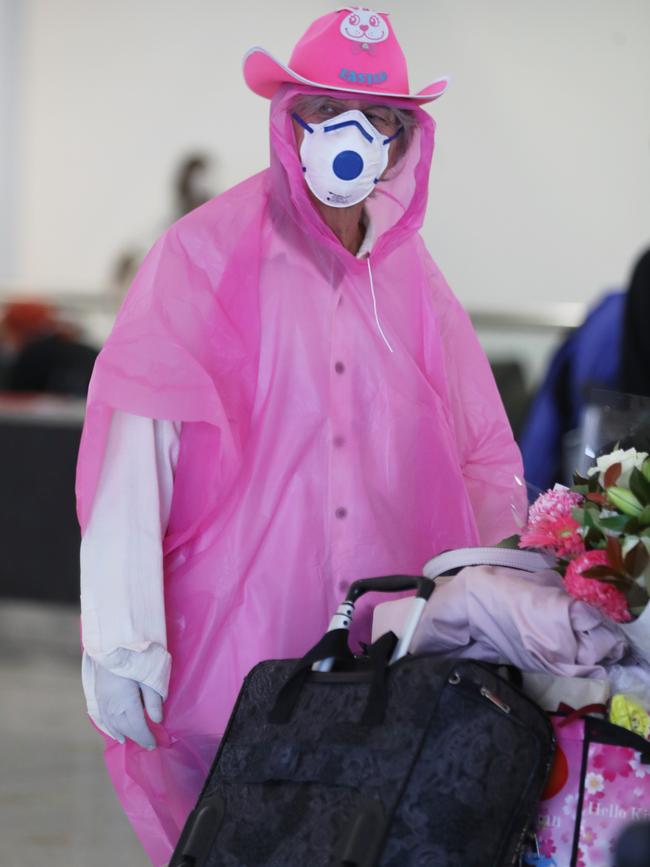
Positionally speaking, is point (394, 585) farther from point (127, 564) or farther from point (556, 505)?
point (127, 564)

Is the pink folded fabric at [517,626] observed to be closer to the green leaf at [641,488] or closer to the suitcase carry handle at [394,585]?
the suitcase carry handle at [394,585]

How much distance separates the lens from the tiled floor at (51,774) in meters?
3.39

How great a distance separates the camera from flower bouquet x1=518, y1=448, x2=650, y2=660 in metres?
1.57

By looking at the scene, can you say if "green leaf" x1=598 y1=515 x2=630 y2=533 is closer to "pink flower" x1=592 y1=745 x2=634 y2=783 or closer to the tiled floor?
"pink flower" x1=592 y1=745 x2=634 y2=783

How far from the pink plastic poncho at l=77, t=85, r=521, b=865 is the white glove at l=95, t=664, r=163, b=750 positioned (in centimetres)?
6

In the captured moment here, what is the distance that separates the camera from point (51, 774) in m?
3.93

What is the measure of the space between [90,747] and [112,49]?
4470 millimetres

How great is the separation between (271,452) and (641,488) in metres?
0.56

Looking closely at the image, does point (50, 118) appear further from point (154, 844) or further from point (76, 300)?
point (154, 844)

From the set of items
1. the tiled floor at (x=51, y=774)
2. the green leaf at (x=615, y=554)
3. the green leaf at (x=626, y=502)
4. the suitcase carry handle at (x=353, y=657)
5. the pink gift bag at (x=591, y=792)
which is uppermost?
the green leaf at (x=626, y=502)

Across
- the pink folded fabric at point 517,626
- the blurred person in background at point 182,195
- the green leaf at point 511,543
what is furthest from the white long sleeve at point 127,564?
the blurred person in background at point 182,195

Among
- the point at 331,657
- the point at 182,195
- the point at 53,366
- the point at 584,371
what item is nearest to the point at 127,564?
the point at 331,657

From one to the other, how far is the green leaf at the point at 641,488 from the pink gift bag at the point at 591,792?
257 millimetres

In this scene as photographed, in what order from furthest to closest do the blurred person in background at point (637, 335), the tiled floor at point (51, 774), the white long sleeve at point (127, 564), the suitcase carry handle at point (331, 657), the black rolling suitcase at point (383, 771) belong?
the tiled floor at point (51, 774), the blurred person in background at point (637, 335), the white long sleeve at point (127, 564), the suitcase carry handle at point (331, 657), the black rolling suitcase at point (383, 771)
